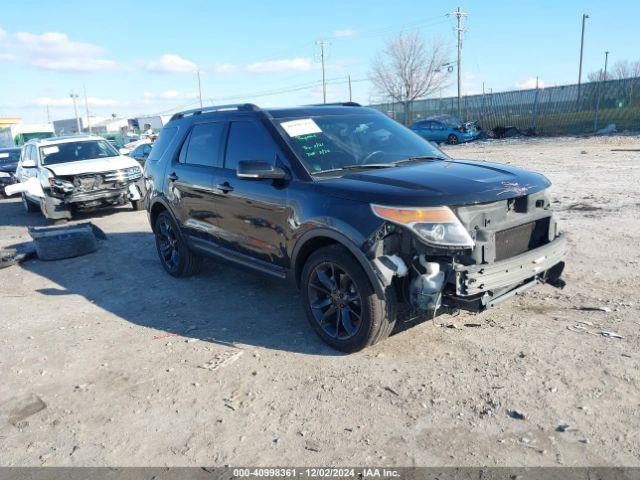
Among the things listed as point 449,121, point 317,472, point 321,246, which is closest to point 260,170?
point 321,246

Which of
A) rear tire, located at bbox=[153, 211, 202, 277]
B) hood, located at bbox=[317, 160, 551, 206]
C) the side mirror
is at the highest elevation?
the side mirror

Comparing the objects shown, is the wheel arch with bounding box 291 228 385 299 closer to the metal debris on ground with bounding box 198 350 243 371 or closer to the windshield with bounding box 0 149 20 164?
the metal debris on ground with bounding box 198 350 243 371

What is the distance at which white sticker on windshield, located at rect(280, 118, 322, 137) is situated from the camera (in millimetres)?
4539

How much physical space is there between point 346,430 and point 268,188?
7.14ft

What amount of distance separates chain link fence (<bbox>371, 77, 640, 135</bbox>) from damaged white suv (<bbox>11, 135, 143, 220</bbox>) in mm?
25732

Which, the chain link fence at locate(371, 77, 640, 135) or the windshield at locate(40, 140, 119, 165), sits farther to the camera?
the chain link fence at locate(371, 77, 640, 135)

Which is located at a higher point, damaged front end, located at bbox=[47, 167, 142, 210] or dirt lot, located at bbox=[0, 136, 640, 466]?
damaged front end, located at bbox=[47, 167, 142, 210]

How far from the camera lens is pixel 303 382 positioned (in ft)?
12.2

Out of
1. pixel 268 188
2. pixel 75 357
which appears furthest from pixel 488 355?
pixel 75 357

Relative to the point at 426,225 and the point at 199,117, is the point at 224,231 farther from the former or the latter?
the point at 426,225

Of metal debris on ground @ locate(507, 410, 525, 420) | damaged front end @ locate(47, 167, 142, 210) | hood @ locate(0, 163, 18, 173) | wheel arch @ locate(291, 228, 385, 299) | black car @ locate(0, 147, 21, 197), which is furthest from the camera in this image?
hood @ locate(0, 163, 18, 173)

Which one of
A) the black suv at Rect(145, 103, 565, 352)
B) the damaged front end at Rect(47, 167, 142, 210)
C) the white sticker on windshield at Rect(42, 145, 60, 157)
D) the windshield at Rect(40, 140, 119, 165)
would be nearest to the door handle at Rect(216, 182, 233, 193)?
the black suv at Rect(145, 103, 565, 352)

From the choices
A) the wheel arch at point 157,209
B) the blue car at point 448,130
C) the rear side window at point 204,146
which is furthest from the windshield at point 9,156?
the blue car at point 448,130

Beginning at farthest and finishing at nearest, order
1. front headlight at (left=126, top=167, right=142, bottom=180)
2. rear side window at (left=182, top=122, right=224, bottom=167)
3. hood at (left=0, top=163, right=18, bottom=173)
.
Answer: hood at (left=0, top=163, right=18, bottom=173) < front headlight at (left=126, top=167, right=142, bottom=180) < rear side window at (left=182, top=122, right=224, bottom=167)
